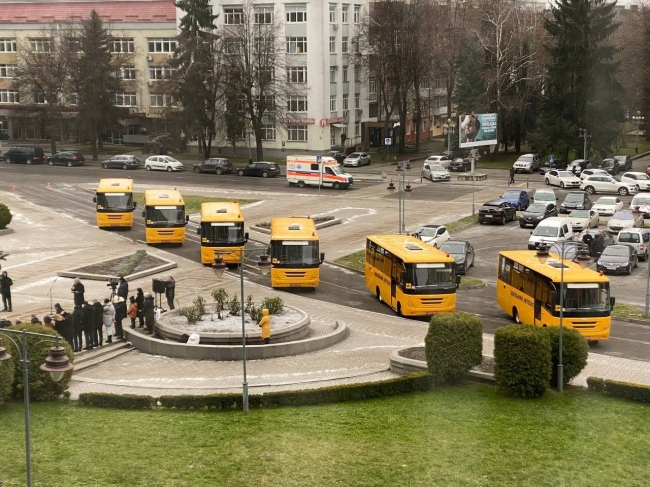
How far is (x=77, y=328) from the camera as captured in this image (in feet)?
91.0

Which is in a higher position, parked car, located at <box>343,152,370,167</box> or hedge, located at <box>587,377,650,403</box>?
parked car, located at <box>343,152,370,167</box>

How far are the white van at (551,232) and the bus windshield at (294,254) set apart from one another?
12.7 meters

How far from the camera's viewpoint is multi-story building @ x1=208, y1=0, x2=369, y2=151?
81562 mm

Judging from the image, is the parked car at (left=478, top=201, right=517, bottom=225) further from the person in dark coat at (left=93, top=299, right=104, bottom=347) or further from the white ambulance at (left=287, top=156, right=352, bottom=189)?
the person in dark coat at (left=93, top=299, right=104, bottom=347)

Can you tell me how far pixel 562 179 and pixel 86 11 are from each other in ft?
169

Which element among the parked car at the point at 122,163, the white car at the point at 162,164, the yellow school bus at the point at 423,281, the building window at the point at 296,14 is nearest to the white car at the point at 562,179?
the building window at the point at 296,14

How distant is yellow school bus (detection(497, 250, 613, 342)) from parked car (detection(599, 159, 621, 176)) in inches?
1704

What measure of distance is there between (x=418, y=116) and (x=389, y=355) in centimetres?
6173

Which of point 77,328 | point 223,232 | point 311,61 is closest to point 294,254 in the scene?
point 223,232

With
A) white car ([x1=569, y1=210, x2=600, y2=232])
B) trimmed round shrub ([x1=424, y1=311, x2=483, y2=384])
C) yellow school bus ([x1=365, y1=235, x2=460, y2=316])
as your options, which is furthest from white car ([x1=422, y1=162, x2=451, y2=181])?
trimmed round shrub ([x1=424, y1=311, x2=483, y2=384])

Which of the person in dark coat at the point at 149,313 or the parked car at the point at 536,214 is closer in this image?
the person in dark coat at the point at 149,313

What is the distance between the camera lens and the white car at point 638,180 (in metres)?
63.6

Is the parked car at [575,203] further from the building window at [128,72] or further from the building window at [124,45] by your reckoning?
the building window at [124,45]

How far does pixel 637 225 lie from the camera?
4941 cm
